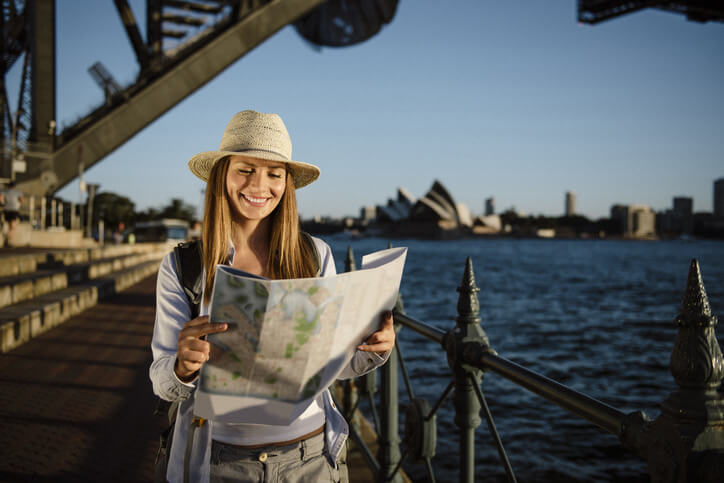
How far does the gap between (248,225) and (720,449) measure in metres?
1.37

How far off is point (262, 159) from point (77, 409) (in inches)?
142

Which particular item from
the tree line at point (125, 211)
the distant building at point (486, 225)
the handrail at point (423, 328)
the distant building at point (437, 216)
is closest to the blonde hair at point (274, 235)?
the handrail at point (423, 328)

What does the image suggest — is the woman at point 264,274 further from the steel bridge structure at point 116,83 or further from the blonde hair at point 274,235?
the steel bridge structure at point 116,83

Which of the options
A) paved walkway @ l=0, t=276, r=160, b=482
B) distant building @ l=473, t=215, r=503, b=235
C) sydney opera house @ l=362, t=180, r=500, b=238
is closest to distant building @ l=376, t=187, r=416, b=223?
sydney opera house @ l=362, t=180, r=500, b=238

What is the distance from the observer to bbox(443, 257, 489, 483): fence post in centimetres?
229

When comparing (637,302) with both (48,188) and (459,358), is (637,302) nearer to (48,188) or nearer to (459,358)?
(48,188)

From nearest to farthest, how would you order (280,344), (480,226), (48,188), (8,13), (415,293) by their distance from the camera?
(280,344) < (48,188) < (8,13) < (415,293) < (480,226)

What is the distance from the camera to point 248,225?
5.87ft

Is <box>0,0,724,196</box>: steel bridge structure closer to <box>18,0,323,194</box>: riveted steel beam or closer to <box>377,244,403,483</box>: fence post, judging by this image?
<box>18,0,323,194</box>: riveted steel beam

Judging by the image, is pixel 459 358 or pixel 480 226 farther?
pixel 480 226

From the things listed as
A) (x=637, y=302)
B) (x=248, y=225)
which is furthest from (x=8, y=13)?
(x=637, y=302)

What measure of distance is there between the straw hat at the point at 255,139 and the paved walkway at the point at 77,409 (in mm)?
2455

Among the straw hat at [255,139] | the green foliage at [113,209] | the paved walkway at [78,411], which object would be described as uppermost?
the green foliage at [113,209]

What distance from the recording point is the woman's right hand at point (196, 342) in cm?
125
